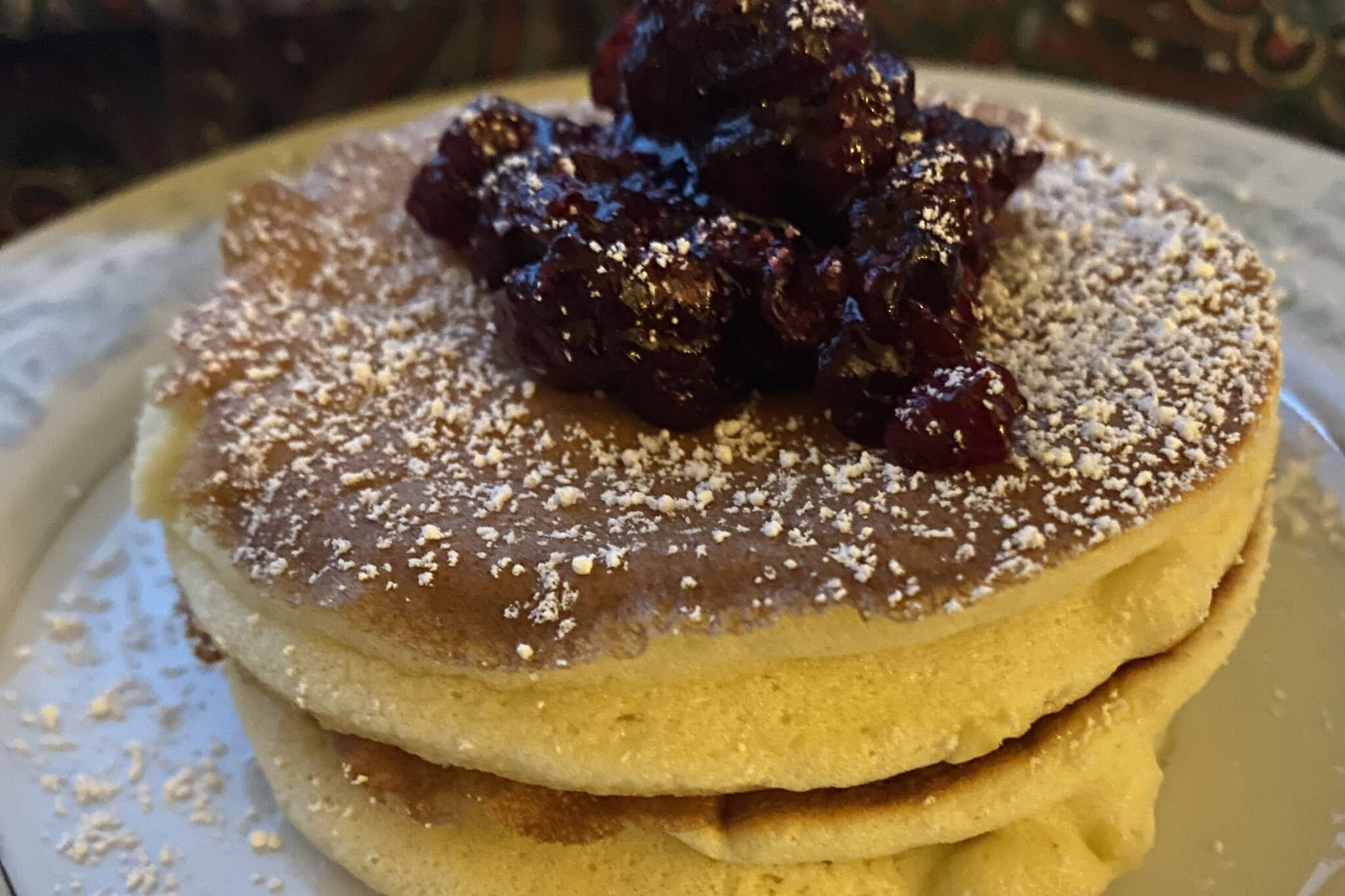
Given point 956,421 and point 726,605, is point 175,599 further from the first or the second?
point 956,421

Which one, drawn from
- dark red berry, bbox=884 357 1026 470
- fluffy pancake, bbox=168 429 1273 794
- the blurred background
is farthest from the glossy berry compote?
the blurred background

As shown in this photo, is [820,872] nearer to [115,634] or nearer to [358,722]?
[358,722]

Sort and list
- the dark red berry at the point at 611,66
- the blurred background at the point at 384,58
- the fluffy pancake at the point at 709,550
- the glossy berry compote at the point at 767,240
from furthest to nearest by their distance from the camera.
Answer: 1. the blurred background at the point at 384,58
2. the dark red berry at the point at 611,66
3. the glossy berry compote at the point at 767,240
4. the fluffy pancake at the point at 709,550

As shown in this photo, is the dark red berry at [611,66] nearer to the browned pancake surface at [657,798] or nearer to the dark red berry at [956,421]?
the dark red berry at [956,421]

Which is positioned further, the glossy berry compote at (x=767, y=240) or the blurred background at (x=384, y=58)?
the blurred background at (x=384, y=58)

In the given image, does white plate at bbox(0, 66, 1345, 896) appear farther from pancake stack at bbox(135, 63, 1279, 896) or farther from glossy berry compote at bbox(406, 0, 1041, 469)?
glossy berry compote at bbox(406, 0, 1041, 469)

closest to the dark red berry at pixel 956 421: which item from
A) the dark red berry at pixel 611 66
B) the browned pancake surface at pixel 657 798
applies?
the browned pancake surface at pixel 657 798

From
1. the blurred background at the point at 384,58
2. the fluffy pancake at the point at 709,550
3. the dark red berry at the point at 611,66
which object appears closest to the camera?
the fluffy pancake at the point at 709,550
